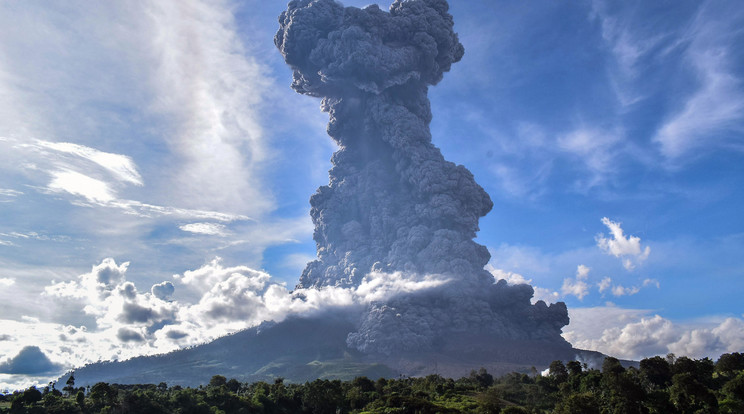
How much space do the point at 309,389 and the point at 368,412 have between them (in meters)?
22.0

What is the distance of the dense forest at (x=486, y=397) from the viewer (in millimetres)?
75938

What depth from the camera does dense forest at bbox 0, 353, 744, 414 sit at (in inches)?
2990

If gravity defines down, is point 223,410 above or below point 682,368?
below

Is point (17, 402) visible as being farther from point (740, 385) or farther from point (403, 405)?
point (740, 385)

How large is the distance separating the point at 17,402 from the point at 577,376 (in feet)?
359

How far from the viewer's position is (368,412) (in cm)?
8319

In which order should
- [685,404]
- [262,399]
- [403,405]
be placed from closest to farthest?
[685,404]
[403,405]
[262,399]

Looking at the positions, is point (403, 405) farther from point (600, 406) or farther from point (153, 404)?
point (153, 404)

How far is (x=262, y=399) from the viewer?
98562mm

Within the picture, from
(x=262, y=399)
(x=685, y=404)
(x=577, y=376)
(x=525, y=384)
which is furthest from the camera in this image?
(x=525, y=384)

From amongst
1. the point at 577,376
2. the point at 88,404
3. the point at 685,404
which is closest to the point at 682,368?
the point at 577,376

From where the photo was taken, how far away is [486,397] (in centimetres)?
9312

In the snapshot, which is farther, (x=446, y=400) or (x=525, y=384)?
(x=525, y=384)

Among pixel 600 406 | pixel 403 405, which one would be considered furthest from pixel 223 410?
pixel 600 406
